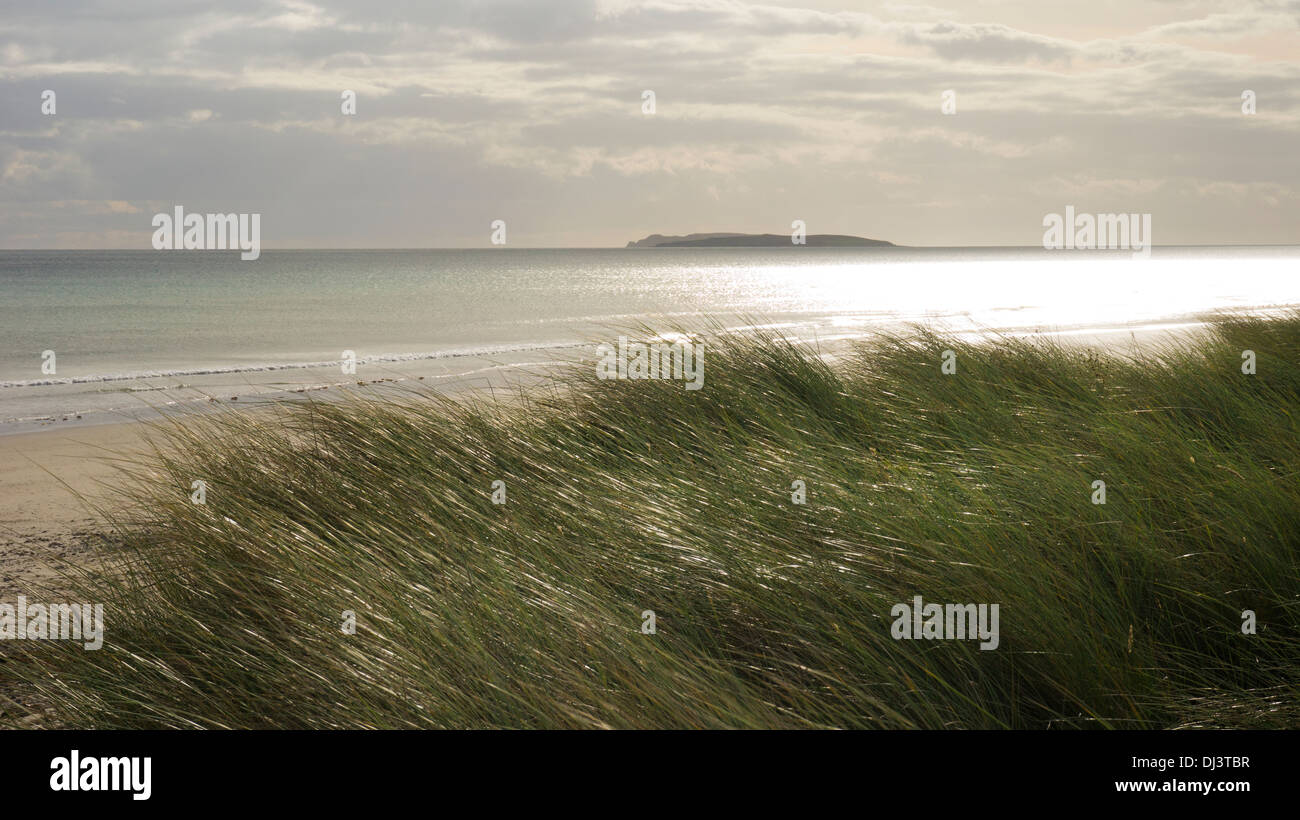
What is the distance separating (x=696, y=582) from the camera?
329cm

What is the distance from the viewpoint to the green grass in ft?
8.78

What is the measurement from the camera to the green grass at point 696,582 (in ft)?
8.78

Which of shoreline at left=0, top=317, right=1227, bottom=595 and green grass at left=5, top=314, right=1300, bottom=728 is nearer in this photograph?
green grass at left=5, top=314, right=1300, bottom=728
